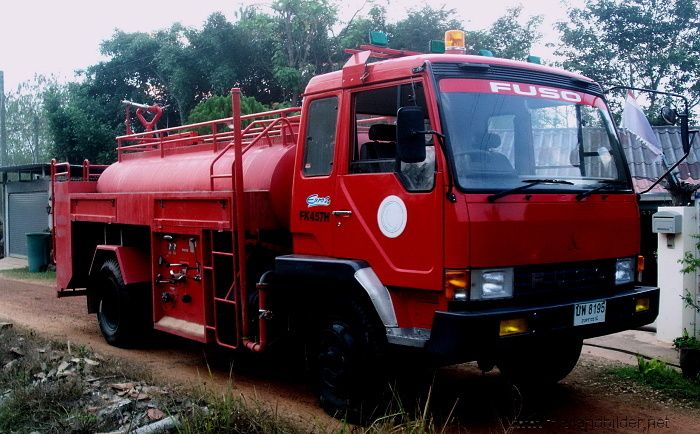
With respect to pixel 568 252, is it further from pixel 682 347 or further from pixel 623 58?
pixel 623 58

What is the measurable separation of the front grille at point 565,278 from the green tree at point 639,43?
722 inches

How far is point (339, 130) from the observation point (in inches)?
224

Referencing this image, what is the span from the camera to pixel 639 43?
76.6 feet

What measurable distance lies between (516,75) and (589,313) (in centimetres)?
178

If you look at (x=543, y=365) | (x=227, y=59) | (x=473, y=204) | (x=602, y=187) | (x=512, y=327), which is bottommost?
(x=543, y=365)

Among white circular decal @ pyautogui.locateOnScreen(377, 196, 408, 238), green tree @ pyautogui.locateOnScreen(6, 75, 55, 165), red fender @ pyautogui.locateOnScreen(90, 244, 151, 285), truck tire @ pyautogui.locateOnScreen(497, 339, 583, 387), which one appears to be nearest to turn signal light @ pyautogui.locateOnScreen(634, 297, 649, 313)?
truck tire @ pyautogui.locateOnScreen(497, 339, 583, 387)

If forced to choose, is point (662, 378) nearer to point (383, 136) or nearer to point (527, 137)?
point (527, 137)

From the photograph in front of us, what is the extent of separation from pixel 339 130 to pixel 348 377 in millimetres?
1867

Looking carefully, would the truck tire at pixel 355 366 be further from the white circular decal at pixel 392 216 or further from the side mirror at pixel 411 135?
the side mirror at pixel 411 135

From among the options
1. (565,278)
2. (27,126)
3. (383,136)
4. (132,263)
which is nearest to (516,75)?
(383,136)

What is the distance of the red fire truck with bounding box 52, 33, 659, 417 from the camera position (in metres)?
4.80

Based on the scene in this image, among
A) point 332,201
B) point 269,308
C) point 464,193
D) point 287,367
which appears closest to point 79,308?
point 287,367

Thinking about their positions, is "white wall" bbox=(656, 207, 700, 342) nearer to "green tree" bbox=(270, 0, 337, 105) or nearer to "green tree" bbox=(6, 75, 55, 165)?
"green tree" bbox=(270, 0, 337, 105)

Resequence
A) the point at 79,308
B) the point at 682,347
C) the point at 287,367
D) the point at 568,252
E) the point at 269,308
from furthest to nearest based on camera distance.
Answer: the point at 79,308 → the point at 287,367 → the point at 682,347 → the point at 269,308 → the point at 568,252
